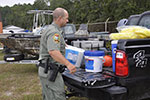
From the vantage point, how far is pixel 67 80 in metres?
3.51

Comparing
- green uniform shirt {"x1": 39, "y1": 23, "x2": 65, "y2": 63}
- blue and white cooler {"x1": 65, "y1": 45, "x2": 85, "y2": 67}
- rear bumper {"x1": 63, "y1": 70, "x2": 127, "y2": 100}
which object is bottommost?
rear bumper {"x1": 63, "y1": 70, "x2": 127, "y2": 100}

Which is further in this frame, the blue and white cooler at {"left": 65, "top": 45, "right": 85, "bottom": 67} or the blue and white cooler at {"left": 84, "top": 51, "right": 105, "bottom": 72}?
the blue and white cooler at {"left": 65, "top": 45, "right": 85, "bottom": 67}

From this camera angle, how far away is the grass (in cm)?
525

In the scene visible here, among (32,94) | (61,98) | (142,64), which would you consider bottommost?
(32,94)

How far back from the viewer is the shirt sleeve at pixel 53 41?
2.89 m

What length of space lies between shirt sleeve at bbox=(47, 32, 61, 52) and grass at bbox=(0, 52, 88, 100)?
90.3 inches

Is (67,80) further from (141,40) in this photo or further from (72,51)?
(141,40)

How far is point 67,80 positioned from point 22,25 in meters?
89.1

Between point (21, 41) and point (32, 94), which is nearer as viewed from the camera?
point (32, 94)

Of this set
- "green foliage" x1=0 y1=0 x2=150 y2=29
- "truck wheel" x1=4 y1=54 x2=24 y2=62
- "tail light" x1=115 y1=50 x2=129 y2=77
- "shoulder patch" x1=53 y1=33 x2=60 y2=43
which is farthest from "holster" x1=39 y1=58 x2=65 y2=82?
"green foliage" x1=0 y1=0 x2=150 y2=29

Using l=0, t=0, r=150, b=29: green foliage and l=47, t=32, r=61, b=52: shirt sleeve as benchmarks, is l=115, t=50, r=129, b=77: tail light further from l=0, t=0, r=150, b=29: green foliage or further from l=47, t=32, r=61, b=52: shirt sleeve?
l=0, t=0, r=150, b=29: green foliage

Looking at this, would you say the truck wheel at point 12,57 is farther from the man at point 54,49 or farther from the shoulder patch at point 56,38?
the shoulder patch at point 56,38

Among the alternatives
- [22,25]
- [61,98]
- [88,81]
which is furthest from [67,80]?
[22,25]

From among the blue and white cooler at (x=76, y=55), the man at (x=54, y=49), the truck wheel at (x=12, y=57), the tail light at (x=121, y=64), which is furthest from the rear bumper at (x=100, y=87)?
the truck wheel at (x=12, y=57)
